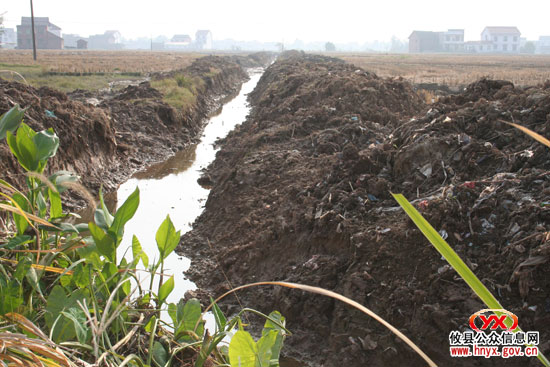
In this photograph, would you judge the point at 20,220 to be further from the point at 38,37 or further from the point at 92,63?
the point at 38,37

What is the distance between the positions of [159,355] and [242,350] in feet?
2.03

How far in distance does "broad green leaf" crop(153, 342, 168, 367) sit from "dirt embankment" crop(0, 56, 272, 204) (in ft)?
17.2

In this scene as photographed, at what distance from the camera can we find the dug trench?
12.8 feet

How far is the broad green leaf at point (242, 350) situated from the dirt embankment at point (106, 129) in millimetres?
5809

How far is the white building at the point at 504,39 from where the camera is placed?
123 meters

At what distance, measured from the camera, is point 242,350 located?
198cm

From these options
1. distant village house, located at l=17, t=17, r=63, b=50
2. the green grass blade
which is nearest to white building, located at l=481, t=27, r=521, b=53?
distant village house, located at l=17, t=17, r=63, b=50

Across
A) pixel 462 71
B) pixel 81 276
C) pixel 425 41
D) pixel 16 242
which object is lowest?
pixel 81 276

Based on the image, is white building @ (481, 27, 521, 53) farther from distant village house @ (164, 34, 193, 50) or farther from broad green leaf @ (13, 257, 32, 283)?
broad green leaf @ (13, 257, 32, 283)

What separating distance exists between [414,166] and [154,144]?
9239 mm

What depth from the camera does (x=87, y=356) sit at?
2.24 meters

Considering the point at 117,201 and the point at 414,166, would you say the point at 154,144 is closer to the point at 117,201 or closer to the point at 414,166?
the point at 117,201

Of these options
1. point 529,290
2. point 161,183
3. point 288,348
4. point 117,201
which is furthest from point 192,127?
point 529,290

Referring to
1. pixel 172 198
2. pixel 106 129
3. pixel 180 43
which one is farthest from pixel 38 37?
pixel 172 198
